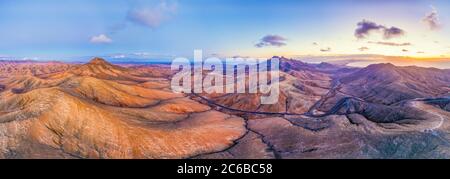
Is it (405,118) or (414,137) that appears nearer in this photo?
(414,137)

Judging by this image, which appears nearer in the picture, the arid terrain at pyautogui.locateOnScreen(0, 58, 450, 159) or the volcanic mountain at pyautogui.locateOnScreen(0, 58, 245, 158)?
the volcanic mountain at pyautogui.locateOnScreen(0, 58, 245, 158)

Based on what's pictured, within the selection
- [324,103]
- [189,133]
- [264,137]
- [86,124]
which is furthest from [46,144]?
[324,103]

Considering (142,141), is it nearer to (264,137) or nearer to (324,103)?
(264,137)

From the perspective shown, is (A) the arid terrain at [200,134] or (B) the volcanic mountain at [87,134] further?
(A) the arid terrain at [200,134]

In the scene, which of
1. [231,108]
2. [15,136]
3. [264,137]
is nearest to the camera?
[15,136]

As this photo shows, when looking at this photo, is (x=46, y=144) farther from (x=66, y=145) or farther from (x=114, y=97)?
(x=114, y=97)

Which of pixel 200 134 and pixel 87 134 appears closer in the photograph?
pixel 87 134

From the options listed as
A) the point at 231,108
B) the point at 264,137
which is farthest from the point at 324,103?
the point at 264,137

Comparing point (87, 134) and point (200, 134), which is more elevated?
point (87, 134)
